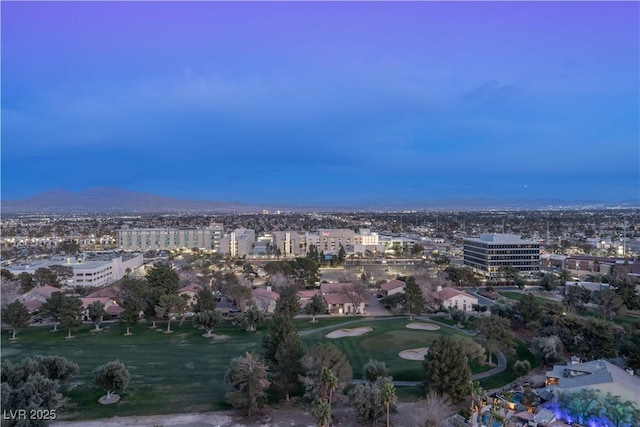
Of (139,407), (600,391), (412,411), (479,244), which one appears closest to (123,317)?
(139,407)

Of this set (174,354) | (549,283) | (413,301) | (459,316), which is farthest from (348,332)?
(549,283)

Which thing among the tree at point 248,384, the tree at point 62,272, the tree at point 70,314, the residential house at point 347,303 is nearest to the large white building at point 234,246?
the tree at point 62,272

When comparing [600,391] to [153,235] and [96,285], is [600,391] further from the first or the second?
[153,235]

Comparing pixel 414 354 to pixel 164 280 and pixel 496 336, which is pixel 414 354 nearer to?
pixel 496 336

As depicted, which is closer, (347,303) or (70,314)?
(70,314)

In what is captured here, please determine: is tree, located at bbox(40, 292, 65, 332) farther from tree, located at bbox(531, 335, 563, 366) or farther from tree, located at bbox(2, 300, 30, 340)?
tree, located at bbox(531, 335, 563, 366)

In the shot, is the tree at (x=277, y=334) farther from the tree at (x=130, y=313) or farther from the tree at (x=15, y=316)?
the tree at (x=15, y=316)

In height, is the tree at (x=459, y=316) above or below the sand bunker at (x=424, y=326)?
above
